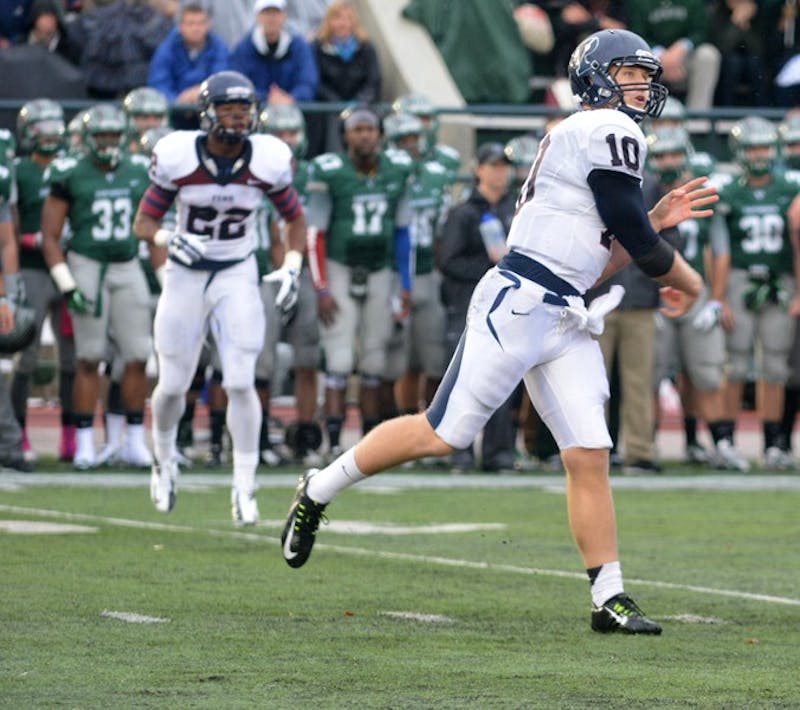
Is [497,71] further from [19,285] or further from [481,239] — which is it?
[19,285]

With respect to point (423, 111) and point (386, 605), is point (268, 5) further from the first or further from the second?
point (386, 605)

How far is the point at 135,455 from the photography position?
1191cm

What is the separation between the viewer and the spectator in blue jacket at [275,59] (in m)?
13.7

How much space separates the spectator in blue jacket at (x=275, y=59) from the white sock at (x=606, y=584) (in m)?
7.97

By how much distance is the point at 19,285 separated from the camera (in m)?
11.3

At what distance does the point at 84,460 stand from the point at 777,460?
4.18 meters

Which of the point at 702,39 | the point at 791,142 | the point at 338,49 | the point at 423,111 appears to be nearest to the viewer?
the point at 423,111

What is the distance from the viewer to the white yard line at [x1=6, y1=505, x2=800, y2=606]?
697 cm

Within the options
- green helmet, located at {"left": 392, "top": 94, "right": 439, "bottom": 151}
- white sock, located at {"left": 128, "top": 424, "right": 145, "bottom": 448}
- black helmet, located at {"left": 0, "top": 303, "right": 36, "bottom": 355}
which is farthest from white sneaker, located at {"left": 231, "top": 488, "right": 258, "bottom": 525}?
green helmet, located at {"left": 392, "top": 94, "right": 439, "bottom": 151}

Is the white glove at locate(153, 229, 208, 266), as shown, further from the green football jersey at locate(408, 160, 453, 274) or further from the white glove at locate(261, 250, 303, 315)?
the green football jersey at locate(408, 160, 453, 274)

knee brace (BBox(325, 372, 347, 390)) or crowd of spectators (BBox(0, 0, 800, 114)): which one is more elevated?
crowd of spectators (BBox(0, 0, 800, 114))

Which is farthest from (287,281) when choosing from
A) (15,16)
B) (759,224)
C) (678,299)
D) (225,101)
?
(15,16)

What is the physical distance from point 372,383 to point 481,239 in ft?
3.95

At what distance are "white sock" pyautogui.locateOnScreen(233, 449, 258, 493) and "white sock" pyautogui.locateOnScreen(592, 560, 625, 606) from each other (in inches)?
103
